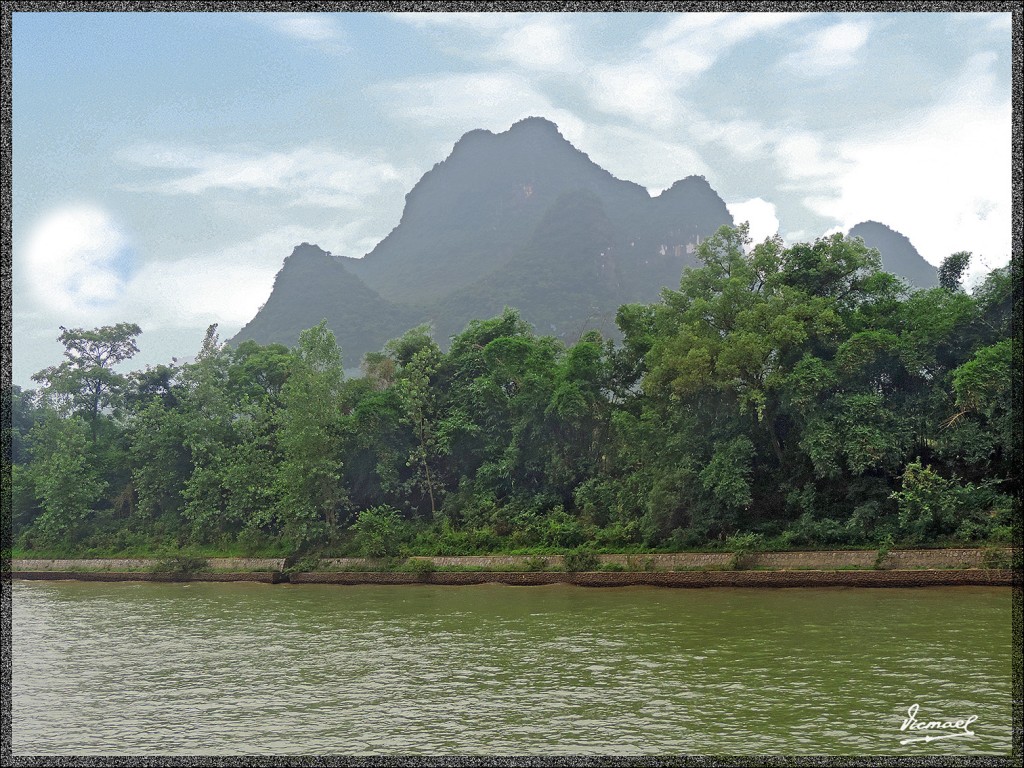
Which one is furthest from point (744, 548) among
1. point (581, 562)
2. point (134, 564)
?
point (134, 564)

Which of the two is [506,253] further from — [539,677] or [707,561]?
[539,677]

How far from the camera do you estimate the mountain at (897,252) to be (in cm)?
9291

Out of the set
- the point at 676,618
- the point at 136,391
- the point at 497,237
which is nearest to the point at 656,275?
the point at 497,237

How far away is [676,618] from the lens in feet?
48.3

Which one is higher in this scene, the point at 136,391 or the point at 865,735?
the point at 136,391

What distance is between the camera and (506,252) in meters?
108

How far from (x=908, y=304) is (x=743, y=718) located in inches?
630

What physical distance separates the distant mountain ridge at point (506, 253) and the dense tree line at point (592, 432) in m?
38.4

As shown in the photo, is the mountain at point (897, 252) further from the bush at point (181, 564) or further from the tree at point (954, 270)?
the bush at point (181, 564)

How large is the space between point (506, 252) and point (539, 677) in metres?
100

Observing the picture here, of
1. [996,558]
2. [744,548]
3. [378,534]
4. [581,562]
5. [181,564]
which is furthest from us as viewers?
[181,564]

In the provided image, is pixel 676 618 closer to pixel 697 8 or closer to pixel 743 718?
pixel 743 718

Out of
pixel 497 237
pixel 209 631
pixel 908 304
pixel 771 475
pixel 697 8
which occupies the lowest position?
pixel 209 631

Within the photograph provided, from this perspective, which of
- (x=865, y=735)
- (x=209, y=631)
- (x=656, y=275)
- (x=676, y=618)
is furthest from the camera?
(x=656, y=275)
